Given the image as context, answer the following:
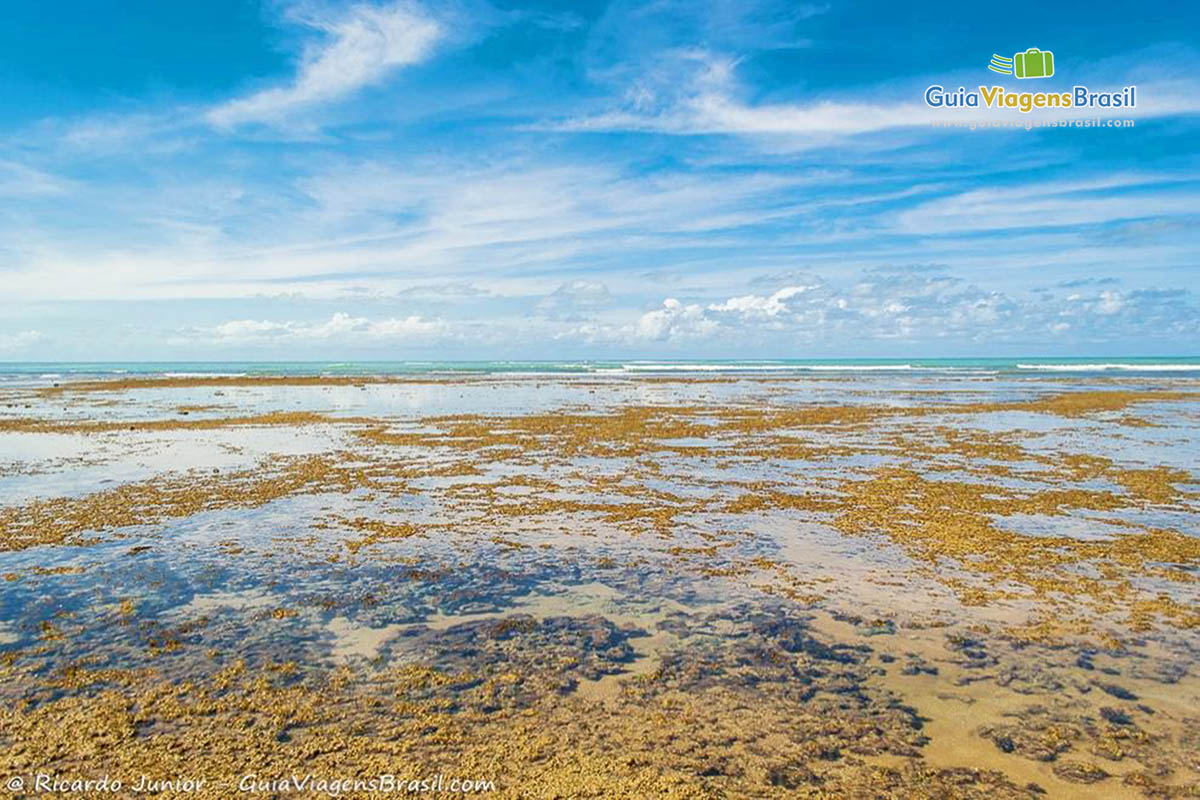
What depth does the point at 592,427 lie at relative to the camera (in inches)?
1329

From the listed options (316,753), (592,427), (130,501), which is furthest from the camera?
(592,427)

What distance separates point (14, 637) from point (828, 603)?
35.4 feet

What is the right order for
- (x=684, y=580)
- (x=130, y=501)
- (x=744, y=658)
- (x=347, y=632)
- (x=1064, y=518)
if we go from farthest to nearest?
Result: (x=130, y=501) < (x=1064, y=518) < (x=684, y=580) < (x=347, y=632) < (x=744, y=658)

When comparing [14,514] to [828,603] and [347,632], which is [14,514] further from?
[828,603]

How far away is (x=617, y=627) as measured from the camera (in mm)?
9273

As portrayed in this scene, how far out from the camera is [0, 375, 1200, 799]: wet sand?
6.21 m

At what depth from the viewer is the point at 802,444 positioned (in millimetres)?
27516

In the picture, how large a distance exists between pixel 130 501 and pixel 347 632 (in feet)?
37.9

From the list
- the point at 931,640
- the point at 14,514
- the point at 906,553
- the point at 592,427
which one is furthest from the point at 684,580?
the point at 592,427

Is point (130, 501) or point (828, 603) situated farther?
point (130, 501)

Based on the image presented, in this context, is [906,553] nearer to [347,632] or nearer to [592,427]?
[347,632]

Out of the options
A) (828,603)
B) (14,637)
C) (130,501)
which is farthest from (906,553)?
(130,501)

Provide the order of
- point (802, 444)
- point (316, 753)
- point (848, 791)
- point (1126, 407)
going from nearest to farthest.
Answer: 1. point (848, 791)
2. point (316, 753)
3. point (802, 444)
4. point (1126, 407)

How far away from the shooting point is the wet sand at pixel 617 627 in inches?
245
